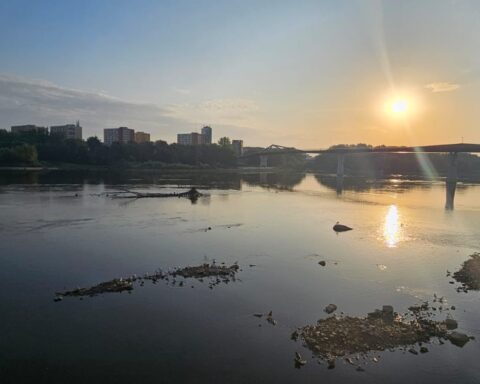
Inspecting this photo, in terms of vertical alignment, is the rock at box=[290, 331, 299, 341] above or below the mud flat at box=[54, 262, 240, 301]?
below

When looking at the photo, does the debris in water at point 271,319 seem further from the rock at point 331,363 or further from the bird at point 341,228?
the bird at point 341,228

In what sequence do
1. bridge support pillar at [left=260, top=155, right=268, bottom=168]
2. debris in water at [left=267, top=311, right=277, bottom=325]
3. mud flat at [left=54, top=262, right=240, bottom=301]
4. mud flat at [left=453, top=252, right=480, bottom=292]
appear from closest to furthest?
1. debris in water at [left=267, top=311, right=277, bottom=325]
2. mud flat at [left=54, top=262, right=240, bottom=301]
3. mud flat at [left=453, top=252, right=480, bottom=292]
4. bridge support pillar at [left=260, top=155, right=268, bottom=168]

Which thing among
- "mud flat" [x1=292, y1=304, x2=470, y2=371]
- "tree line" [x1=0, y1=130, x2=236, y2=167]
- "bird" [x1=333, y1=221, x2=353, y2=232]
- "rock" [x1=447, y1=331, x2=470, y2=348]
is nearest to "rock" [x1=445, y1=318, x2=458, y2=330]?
"mud flat" [x1=292, y1=304, x2=470, y2=371]

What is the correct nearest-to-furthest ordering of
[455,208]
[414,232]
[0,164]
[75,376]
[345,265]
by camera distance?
1. [75,376]
2. [345,265]
3. [414,232]
4. [455,208]
5. [0,164]

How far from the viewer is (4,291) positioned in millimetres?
15211

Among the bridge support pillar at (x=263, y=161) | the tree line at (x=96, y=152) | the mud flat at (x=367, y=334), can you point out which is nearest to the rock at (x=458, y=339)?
the mud flat at (x=367, y=334)

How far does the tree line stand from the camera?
108 m

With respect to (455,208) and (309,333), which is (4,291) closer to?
(309,333)

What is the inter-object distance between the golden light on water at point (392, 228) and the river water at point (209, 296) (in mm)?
252

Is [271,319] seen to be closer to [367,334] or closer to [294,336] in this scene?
[294,336]

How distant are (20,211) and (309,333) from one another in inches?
1192

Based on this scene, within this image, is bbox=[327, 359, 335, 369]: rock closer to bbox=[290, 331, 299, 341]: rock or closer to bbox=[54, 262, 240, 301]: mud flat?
bbox=[290, 331, 299, 341]: rock

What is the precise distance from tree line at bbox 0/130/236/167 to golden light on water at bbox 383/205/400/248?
3755 inches

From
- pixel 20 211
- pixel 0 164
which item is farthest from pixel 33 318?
pixel 0 164
